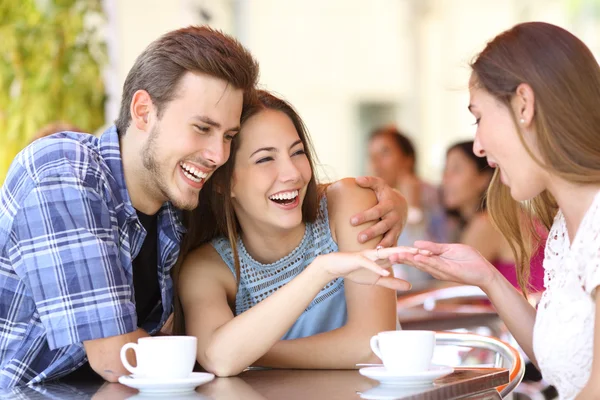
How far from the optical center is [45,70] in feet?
11.3

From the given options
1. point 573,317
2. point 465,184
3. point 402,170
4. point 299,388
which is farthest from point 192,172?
point 402,170

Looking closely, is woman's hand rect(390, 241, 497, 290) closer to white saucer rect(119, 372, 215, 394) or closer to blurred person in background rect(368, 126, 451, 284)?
white saucer rect(119, 372, 215, 394)

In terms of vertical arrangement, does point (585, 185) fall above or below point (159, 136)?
below

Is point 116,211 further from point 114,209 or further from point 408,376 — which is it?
→ point 408,376

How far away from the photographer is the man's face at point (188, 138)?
1.83m

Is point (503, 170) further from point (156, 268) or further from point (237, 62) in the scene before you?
point (156, 268)

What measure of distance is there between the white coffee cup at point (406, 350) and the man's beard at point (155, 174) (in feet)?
2.06

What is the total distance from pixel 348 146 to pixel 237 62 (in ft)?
24.0

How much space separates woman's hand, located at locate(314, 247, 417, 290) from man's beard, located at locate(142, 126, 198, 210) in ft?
1.22

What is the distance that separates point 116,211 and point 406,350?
26.8 inches

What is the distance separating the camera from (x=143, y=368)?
1.42m

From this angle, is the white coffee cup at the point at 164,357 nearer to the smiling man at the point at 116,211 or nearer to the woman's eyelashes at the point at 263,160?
the smiling man at the point at 116,211

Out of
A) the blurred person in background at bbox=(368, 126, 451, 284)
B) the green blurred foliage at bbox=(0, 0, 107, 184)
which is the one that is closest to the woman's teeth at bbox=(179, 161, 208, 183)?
the green blurred foliage at bbox=(0, 0, 107, 184)

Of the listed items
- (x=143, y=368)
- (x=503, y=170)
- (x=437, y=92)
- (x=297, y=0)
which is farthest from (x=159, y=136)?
(x=437, y=92)
